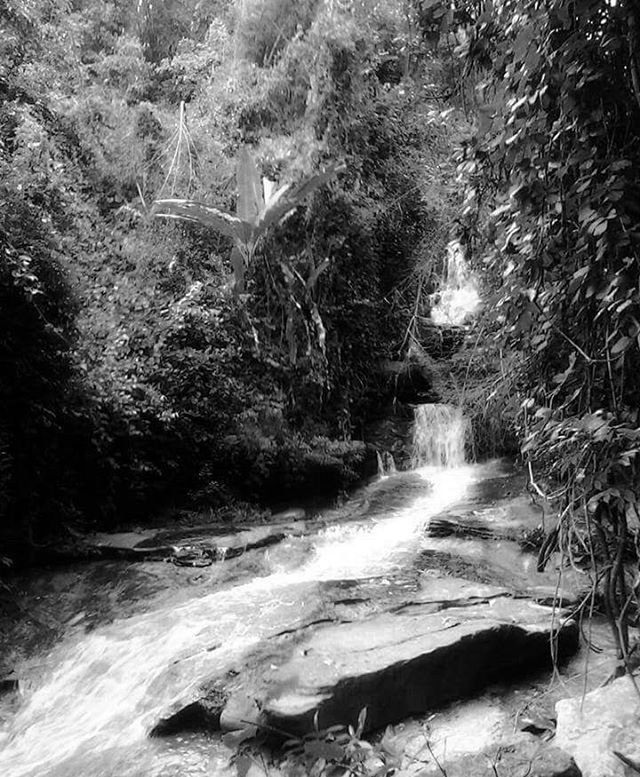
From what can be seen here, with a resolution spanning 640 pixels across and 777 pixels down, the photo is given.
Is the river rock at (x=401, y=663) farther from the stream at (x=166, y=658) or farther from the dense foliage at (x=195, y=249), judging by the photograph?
the dense foliage at (x=195, y=249)

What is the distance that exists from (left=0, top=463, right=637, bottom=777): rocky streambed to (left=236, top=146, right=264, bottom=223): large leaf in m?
4.94

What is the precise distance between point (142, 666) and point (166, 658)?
0.17m

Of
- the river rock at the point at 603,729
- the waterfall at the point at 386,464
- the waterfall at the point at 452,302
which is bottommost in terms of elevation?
the river rock at the point at 603,729

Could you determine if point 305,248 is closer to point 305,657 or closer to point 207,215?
point 207,215

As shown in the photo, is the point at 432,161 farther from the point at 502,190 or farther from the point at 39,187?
the point at 502,190

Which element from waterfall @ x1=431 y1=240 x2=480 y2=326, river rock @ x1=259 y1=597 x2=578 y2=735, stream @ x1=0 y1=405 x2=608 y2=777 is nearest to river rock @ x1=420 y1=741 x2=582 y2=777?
river rock @ x1=259 y1=597 x2=578 y2=735

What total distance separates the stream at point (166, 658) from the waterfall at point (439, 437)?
9.92ft

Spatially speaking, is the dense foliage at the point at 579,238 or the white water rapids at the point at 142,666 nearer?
the dense foliage at the point at 579,238

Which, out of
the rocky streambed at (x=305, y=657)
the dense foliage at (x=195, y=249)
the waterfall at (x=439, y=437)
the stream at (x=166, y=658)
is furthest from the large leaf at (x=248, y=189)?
the rocky streambed at (x=305, y=657)

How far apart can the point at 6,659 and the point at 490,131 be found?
477 centimetres

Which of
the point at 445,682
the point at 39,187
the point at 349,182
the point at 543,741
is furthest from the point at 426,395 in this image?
the point at 543,741

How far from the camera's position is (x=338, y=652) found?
344cm

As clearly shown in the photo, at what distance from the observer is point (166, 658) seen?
396 cm

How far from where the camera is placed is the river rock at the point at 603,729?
1.97 metres
